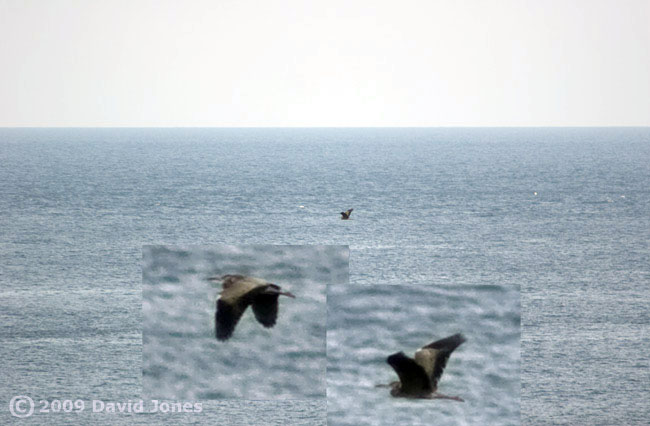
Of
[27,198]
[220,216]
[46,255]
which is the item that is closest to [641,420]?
[46,255]

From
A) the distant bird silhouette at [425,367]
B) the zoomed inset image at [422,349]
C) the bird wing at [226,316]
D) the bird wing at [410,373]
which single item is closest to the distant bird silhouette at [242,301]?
the bird wing at [226,316]

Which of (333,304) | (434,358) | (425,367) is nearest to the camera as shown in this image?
(425,367)

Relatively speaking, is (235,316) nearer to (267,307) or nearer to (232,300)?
(232,300)

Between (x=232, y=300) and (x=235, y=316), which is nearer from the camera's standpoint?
(x=232, y=300)

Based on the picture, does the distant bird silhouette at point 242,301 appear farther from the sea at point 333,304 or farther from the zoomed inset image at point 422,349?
the zoomed inset image at point 422,349

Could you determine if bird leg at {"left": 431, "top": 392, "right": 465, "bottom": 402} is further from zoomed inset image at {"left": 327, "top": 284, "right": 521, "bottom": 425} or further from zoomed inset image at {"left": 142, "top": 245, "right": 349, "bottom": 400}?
zoomed inset image at {"left": 142, "top": 245, "right": 349, "bottom": 400}

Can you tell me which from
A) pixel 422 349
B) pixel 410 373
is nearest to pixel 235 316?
pixel 410 373

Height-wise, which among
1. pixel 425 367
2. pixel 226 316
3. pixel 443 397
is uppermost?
pixel 226 316
